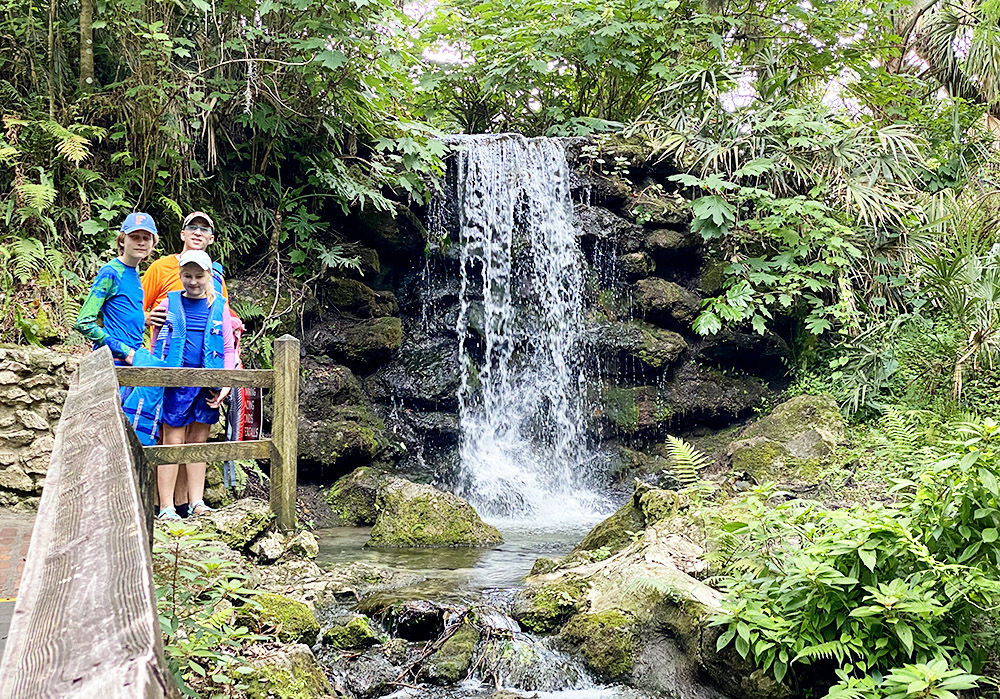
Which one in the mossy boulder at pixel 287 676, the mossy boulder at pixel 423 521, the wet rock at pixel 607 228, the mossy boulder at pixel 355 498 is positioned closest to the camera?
the mossy boulder at pixel 287 676

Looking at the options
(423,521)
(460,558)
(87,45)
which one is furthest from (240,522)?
(87,45)

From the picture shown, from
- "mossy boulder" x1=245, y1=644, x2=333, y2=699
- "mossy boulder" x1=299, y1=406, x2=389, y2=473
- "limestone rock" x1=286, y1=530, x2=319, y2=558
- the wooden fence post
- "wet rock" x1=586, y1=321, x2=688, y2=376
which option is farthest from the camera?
"wet rock" x1=586, y1=321, x2=688, y2=376

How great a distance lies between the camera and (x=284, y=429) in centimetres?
571

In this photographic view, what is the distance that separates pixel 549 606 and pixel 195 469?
8.37ft

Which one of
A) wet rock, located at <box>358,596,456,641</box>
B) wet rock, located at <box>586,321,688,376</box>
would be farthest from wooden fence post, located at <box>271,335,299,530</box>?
wet rock, located at <box>586,321,688,376</box>

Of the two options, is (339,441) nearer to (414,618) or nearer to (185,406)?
(185,406)

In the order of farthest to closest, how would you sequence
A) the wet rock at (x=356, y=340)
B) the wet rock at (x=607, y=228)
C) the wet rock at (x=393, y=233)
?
1. the wet rock at (x=607, y=228)
2. the wet rock at (x=393, y=233)
3. the wet rock at (x=356, y=340)

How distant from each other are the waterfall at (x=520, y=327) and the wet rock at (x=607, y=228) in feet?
0.66

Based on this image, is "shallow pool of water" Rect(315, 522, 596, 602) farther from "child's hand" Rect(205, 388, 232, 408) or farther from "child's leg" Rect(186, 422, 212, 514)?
"child's hand" Rect(205, 388, 232, 408)

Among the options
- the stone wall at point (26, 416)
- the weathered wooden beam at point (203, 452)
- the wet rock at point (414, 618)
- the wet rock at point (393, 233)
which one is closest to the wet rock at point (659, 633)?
the wet rock at point (414, 618)

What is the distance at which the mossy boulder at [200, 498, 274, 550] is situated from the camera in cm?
527

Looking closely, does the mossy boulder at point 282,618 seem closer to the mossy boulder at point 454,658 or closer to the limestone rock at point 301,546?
the mossy boulder at point 454,658

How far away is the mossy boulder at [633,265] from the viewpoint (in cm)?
1202

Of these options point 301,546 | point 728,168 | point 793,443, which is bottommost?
point 301,546
